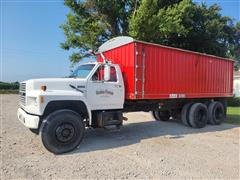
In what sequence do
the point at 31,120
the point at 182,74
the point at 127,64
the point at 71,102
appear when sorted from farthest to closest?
the point at 182,74 < the point at 127,64 < the point at 71,102 < the point at 31,120

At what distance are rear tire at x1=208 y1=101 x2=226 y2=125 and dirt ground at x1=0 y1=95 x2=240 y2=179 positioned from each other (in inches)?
82.6

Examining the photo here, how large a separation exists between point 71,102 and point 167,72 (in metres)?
3.87

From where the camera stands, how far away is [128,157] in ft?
17.5

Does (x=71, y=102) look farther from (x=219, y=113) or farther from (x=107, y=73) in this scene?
(x=219, y=113)

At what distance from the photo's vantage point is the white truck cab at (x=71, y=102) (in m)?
5.53

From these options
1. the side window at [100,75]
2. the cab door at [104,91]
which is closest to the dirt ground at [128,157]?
the cab door at [104,91]

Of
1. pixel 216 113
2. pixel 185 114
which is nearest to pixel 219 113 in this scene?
pixel 216 113

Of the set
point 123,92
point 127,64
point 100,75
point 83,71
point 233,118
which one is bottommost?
point 233,118

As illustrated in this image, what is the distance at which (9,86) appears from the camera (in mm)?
37656

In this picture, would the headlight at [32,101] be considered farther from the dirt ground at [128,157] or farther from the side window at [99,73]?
the side window at [99,73]

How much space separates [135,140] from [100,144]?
1145mm

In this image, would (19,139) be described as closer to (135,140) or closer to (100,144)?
(100,144)

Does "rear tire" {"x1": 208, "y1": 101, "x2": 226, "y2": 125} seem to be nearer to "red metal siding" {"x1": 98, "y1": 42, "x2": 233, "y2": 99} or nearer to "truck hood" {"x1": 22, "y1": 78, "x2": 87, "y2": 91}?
"red metal siding" {"x1": 98, "y1": 42, "x2": 233, "y2": 99}

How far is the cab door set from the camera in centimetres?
649
